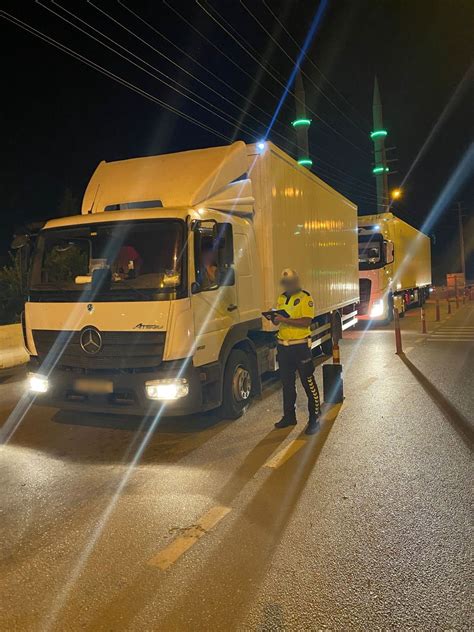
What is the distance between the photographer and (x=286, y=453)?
5.29 m

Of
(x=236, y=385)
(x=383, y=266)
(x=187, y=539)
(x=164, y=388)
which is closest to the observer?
(x=187, y=539)

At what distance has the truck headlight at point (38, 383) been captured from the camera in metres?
5.89

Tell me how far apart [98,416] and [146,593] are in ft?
13.4

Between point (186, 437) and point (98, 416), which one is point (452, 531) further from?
point (98, 416)

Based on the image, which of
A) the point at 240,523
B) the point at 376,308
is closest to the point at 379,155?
the point at 376,308

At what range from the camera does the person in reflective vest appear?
591 centimetres

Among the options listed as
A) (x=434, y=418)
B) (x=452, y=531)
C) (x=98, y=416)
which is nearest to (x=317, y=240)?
(x=434, y=418)

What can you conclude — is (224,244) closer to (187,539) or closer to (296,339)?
(296,339)

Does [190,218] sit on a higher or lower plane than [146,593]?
higher

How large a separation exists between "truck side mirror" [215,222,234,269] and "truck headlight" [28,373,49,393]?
7.57 ft

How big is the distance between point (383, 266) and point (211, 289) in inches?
536

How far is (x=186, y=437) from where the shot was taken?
5.94 meters

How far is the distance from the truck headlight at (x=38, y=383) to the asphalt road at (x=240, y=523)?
0.58m

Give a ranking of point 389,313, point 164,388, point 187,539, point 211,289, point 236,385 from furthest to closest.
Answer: point 389,313, point 236,385, point 211,289, point 164,388, point 187,539
